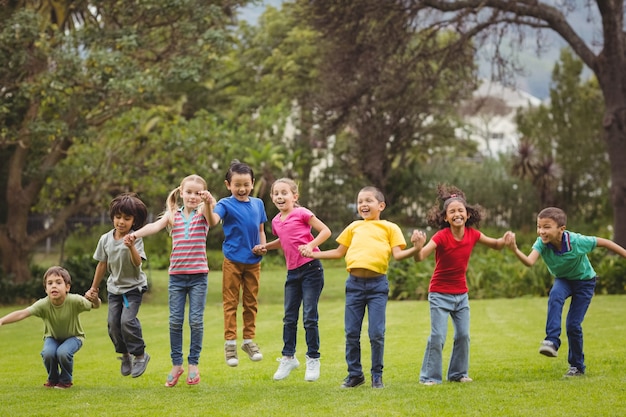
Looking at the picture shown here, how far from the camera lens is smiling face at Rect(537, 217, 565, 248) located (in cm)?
912

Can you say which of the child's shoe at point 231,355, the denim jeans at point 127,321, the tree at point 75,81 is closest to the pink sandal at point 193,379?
the child's shoe at point 231,355

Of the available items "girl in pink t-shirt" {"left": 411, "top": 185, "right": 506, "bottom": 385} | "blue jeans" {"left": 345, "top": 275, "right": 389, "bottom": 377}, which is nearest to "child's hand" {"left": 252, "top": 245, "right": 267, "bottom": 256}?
"blue jeans" {"left": 345, "top": 275, "right": 389, "bottom": 377}

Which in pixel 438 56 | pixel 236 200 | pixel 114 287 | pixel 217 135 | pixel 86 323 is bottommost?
pixel 86 323

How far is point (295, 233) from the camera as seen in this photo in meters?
8.93

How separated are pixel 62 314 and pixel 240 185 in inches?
85.2

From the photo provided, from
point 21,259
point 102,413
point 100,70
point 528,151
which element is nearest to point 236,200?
point 102,413

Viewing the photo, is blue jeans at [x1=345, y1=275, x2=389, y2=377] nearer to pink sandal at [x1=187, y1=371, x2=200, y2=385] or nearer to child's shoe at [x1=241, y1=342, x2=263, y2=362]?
child's shoe at [x1=241, y1=342, x2=263, y2=362]

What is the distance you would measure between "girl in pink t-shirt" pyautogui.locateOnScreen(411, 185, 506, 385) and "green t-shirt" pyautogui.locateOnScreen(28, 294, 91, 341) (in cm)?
339

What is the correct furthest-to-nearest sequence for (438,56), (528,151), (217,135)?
(528,151) < (438,56) < (217,135)

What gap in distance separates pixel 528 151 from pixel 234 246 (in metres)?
27.1

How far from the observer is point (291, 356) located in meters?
9.23

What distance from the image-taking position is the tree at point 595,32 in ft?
80.0

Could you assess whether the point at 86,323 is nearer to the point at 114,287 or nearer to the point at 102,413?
the point at 114,287

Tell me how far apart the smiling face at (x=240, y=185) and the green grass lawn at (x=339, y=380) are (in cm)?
190
